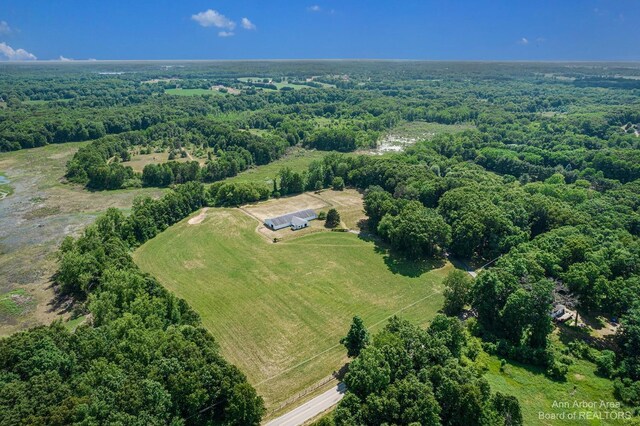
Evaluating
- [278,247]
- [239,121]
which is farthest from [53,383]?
[239,121]

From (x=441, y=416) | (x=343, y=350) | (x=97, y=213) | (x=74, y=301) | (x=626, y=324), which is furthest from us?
(x=97, y=213)

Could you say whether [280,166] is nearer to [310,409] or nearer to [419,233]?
[419,233]

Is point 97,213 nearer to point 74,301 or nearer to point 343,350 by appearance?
point 74,301

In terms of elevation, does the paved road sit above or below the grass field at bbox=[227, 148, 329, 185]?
below

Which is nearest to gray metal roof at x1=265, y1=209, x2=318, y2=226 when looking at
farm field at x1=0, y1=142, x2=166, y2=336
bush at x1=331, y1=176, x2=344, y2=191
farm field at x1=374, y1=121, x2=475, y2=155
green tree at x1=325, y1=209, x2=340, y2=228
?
green tree at x1=325, y1=209, x2=340, y2=228

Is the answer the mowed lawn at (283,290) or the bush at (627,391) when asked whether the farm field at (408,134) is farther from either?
the bush at (627,391)

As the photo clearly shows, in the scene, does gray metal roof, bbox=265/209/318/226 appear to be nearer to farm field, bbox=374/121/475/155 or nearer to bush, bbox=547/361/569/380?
bush, bbox=547/361/569/380
